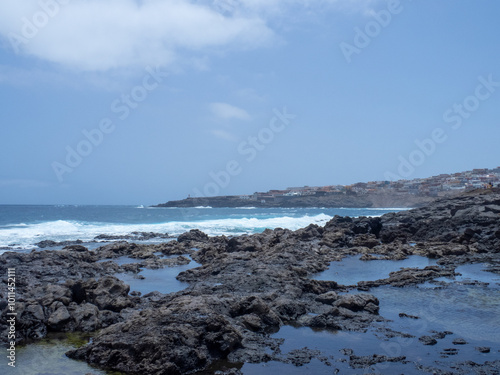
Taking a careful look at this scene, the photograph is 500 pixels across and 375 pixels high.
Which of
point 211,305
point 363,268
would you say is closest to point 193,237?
point 363,268

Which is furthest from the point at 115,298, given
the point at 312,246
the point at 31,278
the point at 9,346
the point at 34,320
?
the point at 312,246

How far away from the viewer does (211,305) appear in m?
9.82

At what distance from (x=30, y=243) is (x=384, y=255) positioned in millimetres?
23790

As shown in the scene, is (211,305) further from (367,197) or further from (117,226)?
(367,197)

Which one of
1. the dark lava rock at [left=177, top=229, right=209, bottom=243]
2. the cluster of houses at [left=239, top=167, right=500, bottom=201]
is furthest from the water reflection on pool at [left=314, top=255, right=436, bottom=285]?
the cluster of houses at [left=239, top=167, right=500, bottom=201]

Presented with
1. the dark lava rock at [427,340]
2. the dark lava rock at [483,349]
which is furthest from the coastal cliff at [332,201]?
the dark lava rock at [483,349]

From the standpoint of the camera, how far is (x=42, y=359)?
7.82 m

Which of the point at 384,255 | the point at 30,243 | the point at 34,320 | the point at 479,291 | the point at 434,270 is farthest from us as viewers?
the point at 30,243

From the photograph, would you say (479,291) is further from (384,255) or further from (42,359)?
(42,359)

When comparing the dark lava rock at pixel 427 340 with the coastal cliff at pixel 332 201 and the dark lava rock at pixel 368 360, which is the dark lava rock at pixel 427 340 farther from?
the coastal cliff at pixel 332 201

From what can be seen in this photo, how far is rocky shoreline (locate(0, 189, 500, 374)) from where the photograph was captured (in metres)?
7.60

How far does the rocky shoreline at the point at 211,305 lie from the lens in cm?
760

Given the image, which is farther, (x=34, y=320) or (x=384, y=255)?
(x=384, y=255)

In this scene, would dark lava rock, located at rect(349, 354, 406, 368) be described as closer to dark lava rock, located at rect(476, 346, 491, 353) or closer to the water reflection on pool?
dark lava rock, located at rect(476, 346, 491, 353)
